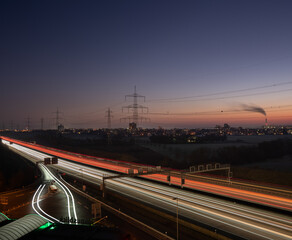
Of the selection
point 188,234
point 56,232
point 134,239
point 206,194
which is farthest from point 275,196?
point 56,232

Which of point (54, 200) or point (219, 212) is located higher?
point (219, 212)

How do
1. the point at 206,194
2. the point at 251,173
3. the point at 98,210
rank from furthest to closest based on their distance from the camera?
the point at 251,173, the point at 206,194, the point at 98,210

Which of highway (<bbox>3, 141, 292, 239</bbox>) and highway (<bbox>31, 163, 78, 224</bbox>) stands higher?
highway (<bbox>3, 141, 292, 239</bbox>)

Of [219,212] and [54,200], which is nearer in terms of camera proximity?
[219,212]

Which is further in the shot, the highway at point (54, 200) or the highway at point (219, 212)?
the highway at point (54, 200)

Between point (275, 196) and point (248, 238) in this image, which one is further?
point (275, 196)

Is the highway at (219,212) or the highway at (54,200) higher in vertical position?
the highway at (219,212)

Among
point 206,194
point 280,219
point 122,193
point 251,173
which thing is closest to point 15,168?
point 122,193

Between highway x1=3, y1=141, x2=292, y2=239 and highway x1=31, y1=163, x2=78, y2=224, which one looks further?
highway x1=31, y1=163, x2=78, y2=224

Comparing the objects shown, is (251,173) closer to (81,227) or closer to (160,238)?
(160,238)

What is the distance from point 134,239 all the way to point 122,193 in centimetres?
1238

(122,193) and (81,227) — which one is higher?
(81,227)

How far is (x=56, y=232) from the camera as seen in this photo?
42.2 feet

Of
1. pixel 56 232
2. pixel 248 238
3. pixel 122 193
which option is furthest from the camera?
pixel 122 193
